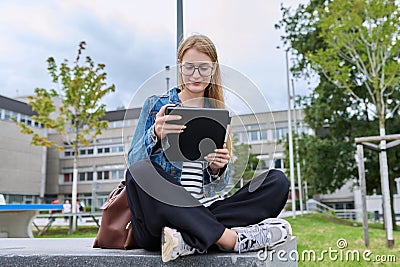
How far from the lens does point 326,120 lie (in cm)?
1377

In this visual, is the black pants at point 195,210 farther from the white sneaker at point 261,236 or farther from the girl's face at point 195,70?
the girl's face at point 195,70

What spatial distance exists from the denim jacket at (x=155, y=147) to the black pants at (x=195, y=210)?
0.06m

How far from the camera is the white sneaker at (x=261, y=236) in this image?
1.56m

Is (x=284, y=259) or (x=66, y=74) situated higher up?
(x=66, y=74)

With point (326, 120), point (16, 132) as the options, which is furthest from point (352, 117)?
point (16, 132)

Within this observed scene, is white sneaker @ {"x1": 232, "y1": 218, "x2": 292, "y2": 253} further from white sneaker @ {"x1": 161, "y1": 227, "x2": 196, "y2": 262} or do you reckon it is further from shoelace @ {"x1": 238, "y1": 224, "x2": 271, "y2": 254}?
white sneaker @ {"x1": 161, "y1": 227, "x2": 196, "y2": 262}

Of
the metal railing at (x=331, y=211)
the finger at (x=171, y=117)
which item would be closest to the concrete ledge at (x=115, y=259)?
the finger at (x=171, y=117)

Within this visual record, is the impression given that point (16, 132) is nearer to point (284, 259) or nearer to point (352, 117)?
point (352, 117)

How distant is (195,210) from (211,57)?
2.19 feet

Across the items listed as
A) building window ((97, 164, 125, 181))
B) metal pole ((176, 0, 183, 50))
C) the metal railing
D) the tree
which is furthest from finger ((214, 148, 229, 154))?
building window ((97, 164, 125, 181))

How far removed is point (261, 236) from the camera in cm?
159

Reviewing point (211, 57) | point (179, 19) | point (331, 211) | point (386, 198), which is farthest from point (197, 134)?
point (331, 211)

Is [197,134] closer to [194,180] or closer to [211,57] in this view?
[194,180]

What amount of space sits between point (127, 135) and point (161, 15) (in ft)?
8.03
